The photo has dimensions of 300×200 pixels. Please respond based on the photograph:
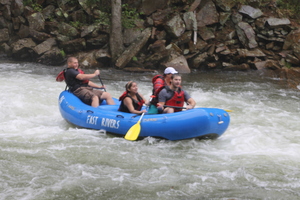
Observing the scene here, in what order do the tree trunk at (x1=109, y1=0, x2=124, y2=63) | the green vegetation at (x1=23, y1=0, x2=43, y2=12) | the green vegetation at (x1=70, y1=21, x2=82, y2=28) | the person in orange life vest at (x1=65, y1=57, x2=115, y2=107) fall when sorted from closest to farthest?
the person in orange life vest at (x1=65, y1=57, x2=115, y2=107)
the tree trunk at (x1=109, y1=0, x2=124, y2=63)
the green vegetation at (x1=70, y1=21, x2=82, y2=28)
the green vegetation at (x1=23, y1=0, x2=43, y2=12)

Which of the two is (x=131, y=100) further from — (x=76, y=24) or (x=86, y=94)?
(x=76, y=24)

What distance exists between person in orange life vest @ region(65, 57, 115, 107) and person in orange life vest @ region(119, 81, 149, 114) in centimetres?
66

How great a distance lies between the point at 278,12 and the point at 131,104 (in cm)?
906

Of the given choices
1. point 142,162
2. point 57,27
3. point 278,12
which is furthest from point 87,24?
point 142,162

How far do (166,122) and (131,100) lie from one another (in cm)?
72

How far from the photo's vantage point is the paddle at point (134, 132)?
5.03 m

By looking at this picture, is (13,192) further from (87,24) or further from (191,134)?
(87,24)

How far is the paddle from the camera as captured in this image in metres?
5.03

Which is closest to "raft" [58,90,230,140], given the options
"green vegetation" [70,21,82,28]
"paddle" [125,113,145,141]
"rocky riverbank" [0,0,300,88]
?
"paddle" [125,113,145,141]

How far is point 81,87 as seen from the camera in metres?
6.36

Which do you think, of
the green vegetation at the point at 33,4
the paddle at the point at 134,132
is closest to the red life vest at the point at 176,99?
the paddle at the point at 134,132

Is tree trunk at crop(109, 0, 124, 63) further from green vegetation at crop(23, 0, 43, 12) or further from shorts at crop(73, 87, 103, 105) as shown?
shorts at crop(73, 87, 103, 105)

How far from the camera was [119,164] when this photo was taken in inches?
173

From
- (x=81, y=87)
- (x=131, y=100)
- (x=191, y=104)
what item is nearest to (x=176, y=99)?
(x=191, y=104)
